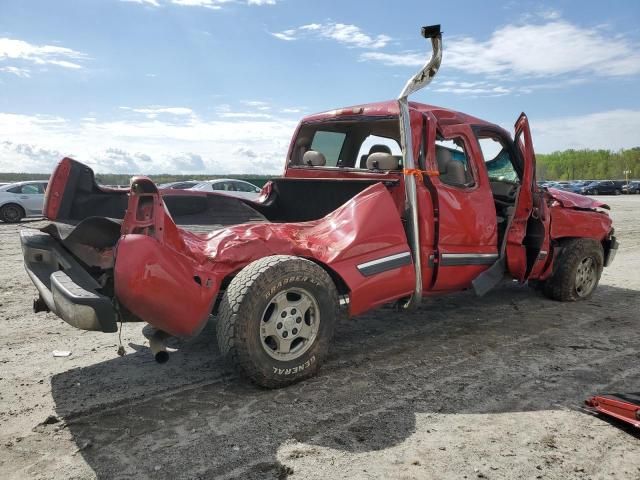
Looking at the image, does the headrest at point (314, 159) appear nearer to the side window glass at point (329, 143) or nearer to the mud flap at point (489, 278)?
the side window glass at point (329, 143)

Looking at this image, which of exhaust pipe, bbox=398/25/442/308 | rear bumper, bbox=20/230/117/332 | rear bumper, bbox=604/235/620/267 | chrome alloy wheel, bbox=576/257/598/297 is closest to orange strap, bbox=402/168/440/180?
exhaust pipe, bbox=398/25/442/308

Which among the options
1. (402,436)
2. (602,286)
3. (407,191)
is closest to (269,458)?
(402,436)

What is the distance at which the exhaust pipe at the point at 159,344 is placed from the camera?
3686 millimetres

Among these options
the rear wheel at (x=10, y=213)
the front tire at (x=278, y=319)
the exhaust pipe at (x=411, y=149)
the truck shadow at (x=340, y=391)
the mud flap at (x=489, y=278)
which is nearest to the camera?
the truck shadow at (x=340, y=391)

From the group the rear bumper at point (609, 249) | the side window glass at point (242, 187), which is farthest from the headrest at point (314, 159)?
the side window glass at point (242, 187)

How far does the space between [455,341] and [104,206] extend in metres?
3.27

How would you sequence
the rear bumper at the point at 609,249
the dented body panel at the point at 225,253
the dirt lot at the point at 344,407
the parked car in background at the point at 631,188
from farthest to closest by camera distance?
the parked car in background at the point at 631,188, the rear bumper at the point at 609,249, the dented body panel at the point at 225,253, the dirt lot at the point at 344,407

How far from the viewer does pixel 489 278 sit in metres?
5.13

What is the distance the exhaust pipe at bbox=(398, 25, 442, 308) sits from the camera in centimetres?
438

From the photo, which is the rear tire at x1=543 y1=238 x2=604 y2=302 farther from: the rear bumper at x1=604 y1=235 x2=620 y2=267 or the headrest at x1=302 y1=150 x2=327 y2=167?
the headrest at x1=302 y1=150 x2=327 y2=167

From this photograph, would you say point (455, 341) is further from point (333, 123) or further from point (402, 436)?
point (333, 123)

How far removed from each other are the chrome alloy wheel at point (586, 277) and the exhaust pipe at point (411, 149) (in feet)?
9.16

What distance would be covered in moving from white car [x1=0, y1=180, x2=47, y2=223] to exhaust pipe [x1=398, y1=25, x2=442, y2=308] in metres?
18.3

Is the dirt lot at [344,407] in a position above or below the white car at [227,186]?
below
